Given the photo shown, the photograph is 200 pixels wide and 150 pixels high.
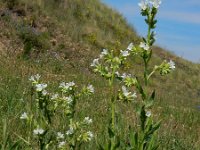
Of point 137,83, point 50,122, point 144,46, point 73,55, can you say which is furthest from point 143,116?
point 73,55

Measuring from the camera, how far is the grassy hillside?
335 inches

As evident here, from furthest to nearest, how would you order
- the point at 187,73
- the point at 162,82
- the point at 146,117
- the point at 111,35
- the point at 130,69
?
the point at 187,73
the point at 111,35
the point at 162,82
the point at 130,69
the point at 146,117

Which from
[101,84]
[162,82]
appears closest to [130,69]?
[162,82]

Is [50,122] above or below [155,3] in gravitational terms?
below

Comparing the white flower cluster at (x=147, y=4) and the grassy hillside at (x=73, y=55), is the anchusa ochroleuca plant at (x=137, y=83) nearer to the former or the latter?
the white flower cluster at (x=147, y=4)

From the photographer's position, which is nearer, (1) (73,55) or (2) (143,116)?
(2) (143,116)

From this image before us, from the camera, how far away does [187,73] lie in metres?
30.7

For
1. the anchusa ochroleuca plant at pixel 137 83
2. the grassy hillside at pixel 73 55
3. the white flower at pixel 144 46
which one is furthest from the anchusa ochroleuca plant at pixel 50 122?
the grassy hillside at pixel 73 55

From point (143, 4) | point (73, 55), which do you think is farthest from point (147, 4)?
point (73, 55)

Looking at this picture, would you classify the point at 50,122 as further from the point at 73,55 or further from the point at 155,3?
the point at 73,55

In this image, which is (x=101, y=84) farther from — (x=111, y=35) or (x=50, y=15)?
(x=111, y=35)

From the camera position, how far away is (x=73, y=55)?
20062mm

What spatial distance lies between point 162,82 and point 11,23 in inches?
395

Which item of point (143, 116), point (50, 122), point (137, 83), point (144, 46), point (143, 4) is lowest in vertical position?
point (50, 122)
